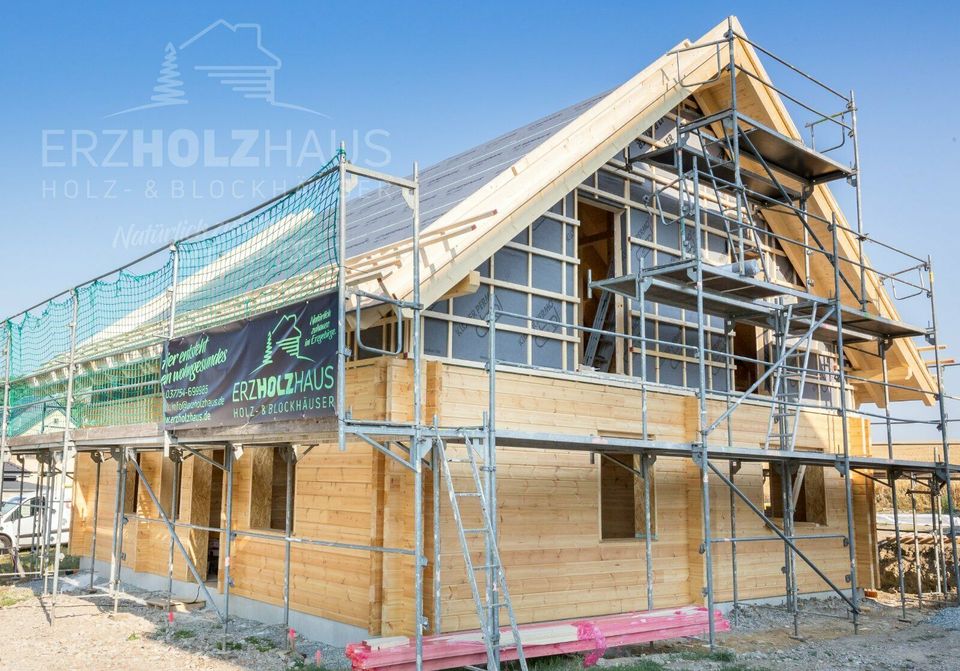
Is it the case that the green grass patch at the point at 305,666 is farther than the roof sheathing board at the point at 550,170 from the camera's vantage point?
No

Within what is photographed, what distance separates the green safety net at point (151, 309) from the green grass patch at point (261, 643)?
10.7ft

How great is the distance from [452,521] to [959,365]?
1191 cm

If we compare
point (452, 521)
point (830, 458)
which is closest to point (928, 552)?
point (830, 458)

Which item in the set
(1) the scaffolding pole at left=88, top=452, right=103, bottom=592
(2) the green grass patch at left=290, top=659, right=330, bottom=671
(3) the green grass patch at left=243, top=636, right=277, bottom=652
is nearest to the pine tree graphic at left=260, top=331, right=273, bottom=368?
(2) the green grass patch at left=290, top=659, right=330, bottom=671

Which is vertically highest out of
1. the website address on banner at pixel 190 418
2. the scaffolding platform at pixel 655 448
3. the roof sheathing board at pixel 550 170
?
the roof sheathing board at pixel 550 170

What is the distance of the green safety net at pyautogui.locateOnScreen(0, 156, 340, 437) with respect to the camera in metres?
9.05

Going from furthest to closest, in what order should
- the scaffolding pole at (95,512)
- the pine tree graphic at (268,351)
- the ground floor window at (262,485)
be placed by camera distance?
the scaffolding pole at (95,512)
the ground floor window at (262,485)
the pine tree graphic at (268,351)

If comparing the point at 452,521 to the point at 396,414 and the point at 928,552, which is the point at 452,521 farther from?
the point at 928,552

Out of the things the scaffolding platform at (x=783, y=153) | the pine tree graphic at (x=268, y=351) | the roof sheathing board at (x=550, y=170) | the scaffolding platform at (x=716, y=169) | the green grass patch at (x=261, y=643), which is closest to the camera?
the pine tree graphic at (x=268, y=351)

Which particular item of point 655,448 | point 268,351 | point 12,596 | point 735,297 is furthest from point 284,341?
point 12,596

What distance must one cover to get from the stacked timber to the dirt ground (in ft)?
0.67

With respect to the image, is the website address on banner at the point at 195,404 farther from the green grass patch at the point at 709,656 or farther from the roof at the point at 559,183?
the green grass patch at the point at 709,656

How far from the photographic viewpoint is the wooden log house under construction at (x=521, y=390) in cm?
952

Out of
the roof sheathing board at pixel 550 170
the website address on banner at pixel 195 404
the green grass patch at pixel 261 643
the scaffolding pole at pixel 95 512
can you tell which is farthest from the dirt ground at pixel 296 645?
the roof sheathing board at pixel 550 170
